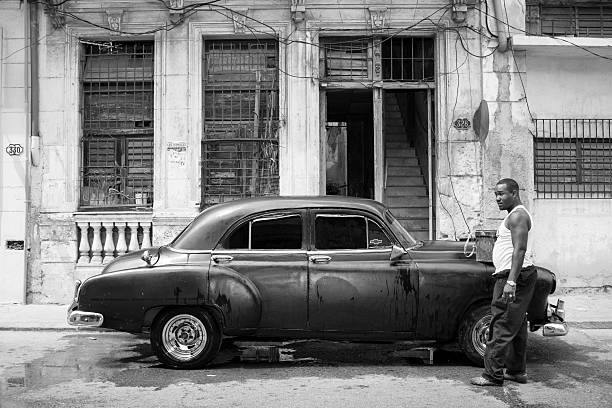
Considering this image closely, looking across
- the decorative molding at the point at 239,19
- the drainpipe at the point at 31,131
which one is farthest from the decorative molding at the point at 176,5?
the drainpipe at the point at 31,131

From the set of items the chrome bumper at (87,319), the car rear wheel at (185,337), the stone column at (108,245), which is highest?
the stone column at (108,245)

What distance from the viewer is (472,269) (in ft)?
21.9

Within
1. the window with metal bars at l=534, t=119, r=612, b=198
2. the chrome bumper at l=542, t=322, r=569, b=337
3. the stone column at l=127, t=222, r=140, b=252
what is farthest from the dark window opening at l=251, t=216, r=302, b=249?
the window with metal bars at l=534, t=119, r=612, b=198

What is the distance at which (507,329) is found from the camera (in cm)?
593

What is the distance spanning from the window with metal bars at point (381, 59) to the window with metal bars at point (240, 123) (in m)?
0.98

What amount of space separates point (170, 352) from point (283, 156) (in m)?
5.21

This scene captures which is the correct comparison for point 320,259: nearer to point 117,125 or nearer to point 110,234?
point 110,234

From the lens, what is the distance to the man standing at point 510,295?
230 inches

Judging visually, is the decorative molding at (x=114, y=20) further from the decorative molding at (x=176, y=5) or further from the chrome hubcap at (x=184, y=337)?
the chrome hubcap at (x=184, y=337)

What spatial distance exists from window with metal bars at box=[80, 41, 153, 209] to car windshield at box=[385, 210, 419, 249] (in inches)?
226

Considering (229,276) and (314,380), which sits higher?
(229,276)

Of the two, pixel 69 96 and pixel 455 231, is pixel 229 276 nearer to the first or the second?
pixel 455 231

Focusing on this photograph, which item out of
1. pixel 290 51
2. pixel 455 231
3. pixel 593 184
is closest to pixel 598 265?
pixel 593 184

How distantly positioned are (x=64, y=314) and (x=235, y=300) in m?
4.78
